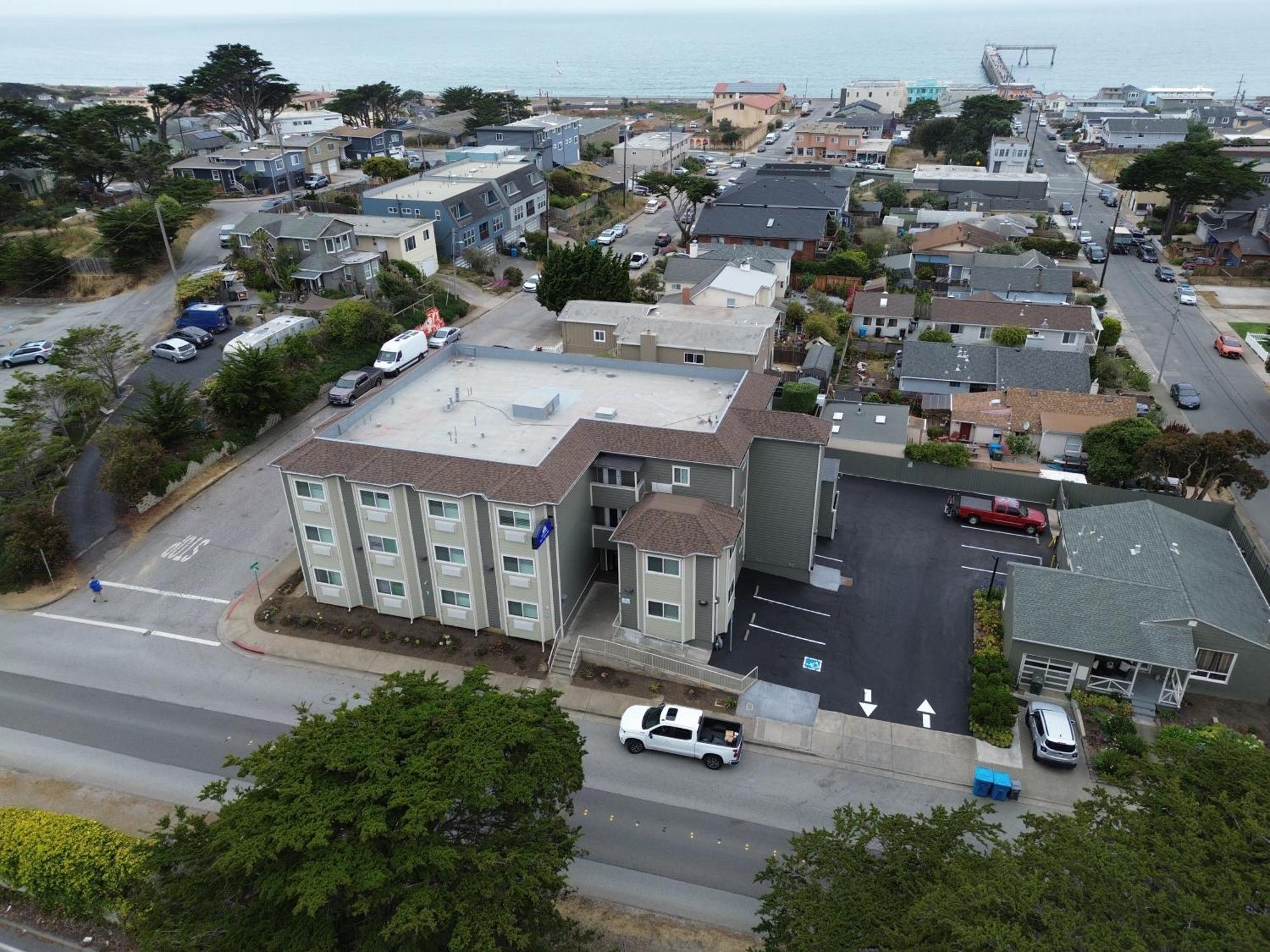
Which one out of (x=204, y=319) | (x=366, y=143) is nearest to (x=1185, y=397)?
(x=204, y=319)

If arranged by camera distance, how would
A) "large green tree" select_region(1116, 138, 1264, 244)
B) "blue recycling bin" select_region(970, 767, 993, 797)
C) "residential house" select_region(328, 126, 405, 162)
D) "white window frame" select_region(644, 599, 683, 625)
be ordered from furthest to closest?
"residential house" select_region(328, 126, 405, 162), "large green tree" select_region(1116, 138, 1264, 244), "white window frame" select_region(644, 599, 683, 625), "blue recycling bin" select_region(970, 767, 993, 797)

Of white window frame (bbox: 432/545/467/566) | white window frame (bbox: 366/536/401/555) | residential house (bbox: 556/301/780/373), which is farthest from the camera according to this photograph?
residential house (bbox: 556/301/780/373)

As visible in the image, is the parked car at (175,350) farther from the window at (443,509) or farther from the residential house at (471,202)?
the window at (443,509)

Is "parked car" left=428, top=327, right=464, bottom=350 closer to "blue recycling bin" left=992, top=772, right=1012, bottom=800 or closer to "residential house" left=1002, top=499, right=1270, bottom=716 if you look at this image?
"residential house" left=1002, top=499, right=1270, bottom=716

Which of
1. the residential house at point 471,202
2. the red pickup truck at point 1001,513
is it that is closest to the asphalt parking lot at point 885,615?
the red pickup truck at point 1001,513

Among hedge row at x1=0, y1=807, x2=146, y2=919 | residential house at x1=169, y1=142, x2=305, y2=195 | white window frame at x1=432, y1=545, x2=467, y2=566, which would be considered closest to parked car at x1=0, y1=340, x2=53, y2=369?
white window frame at x1=432, y1=545, x2=467, y2=566

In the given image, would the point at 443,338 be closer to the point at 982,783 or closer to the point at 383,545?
the point at 383,545
